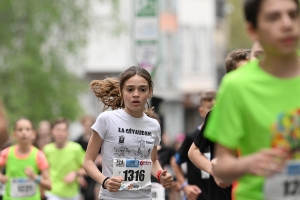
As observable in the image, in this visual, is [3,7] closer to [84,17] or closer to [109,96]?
[84,17]

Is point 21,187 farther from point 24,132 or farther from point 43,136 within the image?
Result: point 43,136

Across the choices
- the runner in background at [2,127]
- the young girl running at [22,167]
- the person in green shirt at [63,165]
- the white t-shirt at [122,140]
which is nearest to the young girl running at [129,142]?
the white t-shirt at [122,140]

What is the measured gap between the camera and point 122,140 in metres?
7.39

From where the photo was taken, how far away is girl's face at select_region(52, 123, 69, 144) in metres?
13.9

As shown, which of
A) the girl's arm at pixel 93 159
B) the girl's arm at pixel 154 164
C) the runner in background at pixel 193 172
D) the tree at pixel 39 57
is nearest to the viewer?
the girl's arm at pixel 93 159

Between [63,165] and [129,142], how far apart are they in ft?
22.0

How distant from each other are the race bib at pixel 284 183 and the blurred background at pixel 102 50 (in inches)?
179

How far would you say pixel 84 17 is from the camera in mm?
28484

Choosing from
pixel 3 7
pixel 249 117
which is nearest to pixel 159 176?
pixel 249 117

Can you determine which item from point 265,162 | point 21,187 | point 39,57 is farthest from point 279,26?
point 39,57

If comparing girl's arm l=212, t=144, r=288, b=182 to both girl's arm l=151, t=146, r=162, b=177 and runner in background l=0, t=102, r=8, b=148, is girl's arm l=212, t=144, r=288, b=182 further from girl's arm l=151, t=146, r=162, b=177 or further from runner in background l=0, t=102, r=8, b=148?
girl's arm l=151, t=146, r=162, b=177

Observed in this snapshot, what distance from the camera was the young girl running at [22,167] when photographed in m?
11.0

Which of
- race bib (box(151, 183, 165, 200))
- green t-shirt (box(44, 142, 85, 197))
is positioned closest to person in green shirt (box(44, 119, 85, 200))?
green t-shirt (box(44, 142, 85, 197))

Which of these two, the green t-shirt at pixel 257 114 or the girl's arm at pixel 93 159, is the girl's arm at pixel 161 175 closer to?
the girl's arm at pixel 93 159
